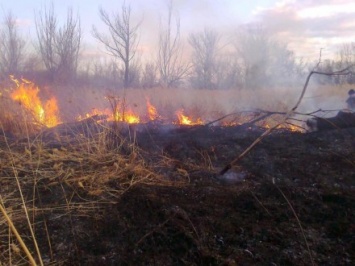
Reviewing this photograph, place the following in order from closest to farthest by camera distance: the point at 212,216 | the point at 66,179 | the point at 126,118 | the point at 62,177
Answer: the point at 212,216 → the point at 66,179 → the point at 62,177 → the point at 126,118

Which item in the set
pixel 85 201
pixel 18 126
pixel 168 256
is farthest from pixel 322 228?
pixel 18 126

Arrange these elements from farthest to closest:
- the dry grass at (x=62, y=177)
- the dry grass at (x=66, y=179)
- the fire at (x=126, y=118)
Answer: the fire at (x=126, y=118) < the dry grass at (x=66, y=179) < the dry grass at (x=62, y=177)

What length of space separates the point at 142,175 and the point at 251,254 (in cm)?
210

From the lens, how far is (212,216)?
3.84m

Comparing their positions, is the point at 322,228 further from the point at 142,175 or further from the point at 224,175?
the point at 142,175

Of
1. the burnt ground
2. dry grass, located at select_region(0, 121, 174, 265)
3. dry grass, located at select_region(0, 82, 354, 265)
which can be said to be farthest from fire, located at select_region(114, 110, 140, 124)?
the burnt ground

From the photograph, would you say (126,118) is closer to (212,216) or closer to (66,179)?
(66,179)

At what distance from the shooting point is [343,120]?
7.89 metres

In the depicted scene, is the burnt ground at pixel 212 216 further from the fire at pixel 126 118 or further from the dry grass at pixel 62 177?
the fire at pixel 126 118

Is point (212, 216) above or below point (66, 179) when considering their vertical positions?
below

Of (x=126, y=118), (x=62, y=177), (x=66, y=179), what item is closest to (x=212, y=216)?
(x=66, y=179)

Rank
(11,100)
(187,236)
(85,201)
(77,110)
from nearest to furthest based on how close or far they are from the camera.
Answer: (187,236), (85,201), (11,100), (77,110)

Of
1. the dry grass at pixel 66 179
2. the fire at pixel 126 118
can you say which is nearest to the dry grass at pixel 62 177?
the dry grass at pixel 66 179

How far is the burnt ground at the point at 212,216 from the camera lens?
323 cm
